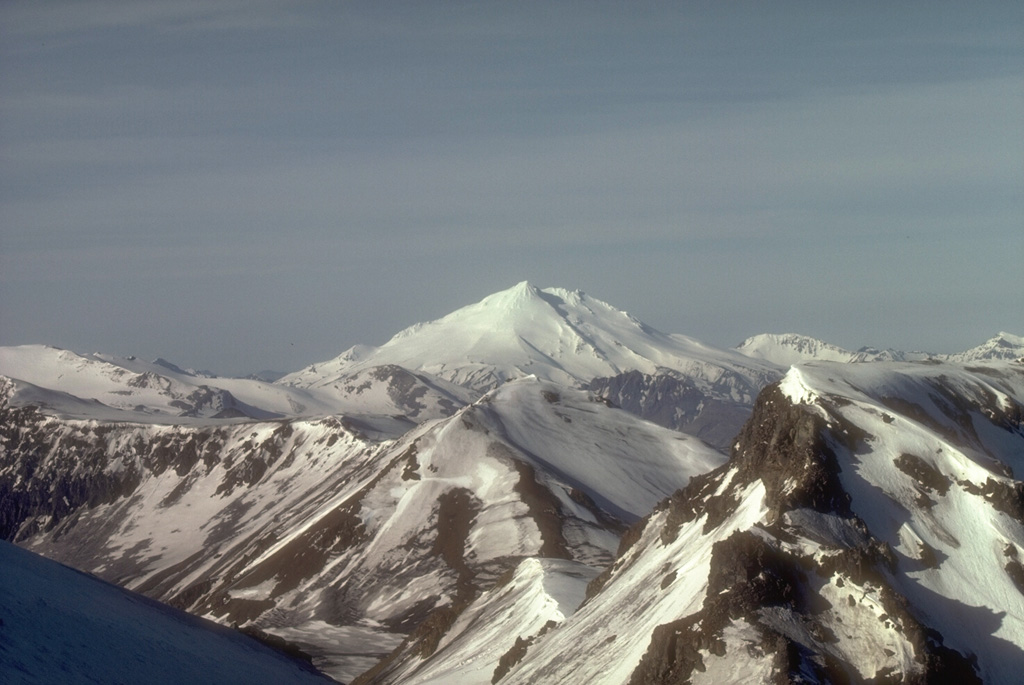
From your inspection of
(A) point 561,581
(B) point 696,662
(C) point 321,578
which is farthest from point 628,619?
(C) point 321,578

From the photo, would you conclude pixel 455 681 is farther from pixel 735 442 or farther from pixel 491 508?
pixel 491 508

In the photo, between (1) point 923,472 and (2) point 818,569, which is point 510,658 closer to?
(2) point 818,569

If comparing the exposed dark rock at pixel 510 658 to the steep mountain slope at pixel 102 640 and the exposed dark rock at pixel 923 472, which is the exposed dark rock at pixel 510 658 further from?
the exposed dark rock at pixel 923 472

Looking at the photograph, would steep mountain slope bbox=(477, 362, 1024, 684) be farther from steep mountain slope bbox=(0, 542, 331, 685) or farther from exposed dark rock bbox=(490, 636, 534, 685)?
steep mountain slope bbox=(0, 542, 331, 685)

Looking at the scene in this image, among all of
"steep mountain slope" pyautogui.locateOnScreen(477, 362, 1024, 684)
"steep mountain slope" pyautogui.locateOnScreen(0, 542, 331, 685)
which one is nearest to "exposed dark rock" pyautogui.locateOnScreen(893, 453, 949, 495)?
"steep mountain slope" pyautogui.locateOnScreen(477, 362, 1024, 684)

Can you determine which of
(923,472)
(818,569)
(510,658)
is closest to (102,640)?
(510,658)

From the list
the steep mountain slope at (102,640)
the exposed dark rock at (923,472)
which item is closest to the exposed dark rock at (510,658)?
the steep mountain slope at (102,640)
